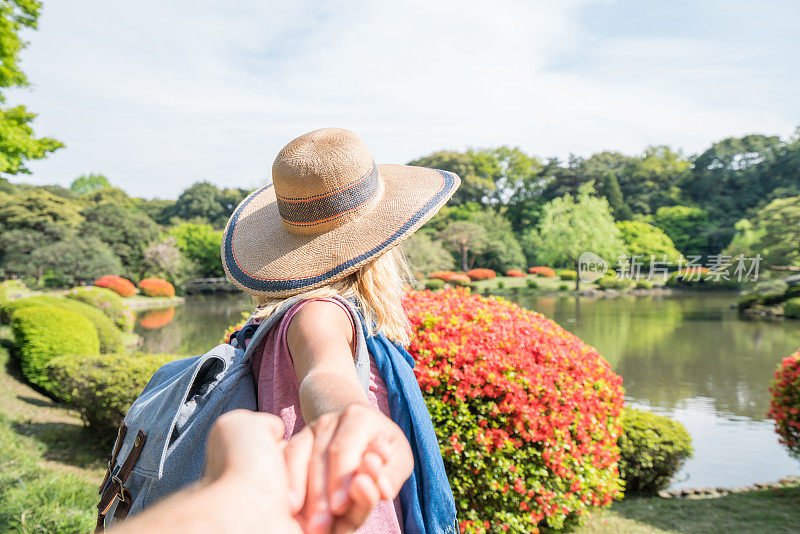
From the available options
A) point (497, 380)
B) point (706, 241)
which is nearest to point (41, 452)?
point (497, 380)

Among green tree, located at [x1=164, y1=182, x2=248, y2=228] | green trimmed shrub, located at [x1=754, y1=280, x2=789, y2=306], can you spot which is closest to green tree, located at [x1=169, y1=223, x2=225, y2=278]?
green tree, located at [x1=164, y1=182, x2=248, y2=228]

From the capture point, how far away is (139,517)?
333 mm

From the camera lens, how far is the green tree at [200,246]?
31.9 m

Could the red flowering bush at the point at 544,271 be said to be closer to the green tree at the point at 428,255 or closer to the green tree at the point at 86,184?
the green tree at the point at 428,255

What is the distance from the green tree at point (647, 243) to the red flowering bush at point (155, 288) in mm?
24143

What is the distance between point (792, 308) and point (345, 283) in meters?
18.9

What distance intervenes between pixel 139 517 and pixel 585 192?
107ft

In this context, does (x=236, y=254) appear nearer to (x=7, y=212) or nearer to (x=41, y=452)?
(x=41, y=452)

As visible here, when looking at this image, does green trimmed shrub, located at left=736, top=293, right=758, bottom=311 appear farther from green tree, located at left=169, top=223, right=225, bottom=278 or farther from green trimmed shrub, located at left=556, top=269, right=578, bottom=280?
green tree, located at left=169, top=223, right=225, bottom=278

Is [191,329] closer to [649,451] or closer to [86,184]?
[649,451]

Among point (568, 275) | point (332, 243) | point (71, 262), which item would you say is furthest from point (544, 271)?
point (332, 243)

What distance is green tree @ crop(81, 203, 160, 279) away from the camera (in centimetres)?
2638

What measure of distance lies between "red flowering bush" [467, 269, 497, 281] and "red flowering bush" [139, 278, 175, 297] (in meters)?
15.4

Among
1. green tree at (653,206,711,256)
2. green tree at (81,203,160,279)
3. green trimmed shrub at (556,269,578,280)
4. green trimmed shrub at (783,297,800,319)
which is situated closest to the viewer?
green trimmed shrub at (783,297,800,319)
